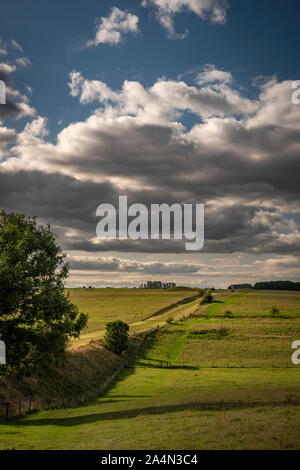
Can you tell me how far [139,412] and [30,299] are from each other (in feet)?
44.3

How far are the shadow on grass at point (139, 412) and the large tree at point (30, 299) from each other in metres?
4.81

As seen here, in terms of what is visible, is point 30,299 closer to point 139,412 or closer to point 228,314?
point 139,412

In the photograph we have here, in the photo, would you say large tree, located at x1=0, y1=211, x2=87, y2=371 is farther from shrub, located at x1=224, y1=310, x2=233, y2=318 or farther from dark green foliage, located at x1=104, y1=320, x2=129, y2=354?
shrub, located at x1=224, y1=310, x2=233, y2=318

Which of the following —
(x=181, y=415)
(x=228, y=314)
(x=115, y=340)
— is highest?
(x=181, y=415)

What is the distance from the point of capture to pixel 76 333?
1441 inches

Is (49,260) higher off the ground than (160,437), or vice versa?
(49,260)

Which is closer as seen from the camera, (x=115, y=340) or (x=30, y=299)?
(x=30, y=299)

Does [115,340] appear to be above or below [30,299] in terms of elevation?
below

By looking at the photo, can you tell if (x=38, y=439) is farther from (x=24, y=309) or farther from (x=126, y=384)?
(x=126, y=384)

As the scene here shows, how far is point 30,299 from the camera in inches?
1251

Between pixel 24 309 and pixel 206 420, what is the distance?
1768 cm

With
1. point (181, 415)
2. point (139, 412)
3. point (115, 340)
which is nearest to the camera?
point (181, 415)

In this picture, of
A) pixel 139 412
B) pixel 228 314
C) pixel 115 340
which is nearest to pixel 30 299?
pixel 139 412

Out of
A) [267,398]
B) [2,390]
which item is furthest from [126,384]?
[267,398]
